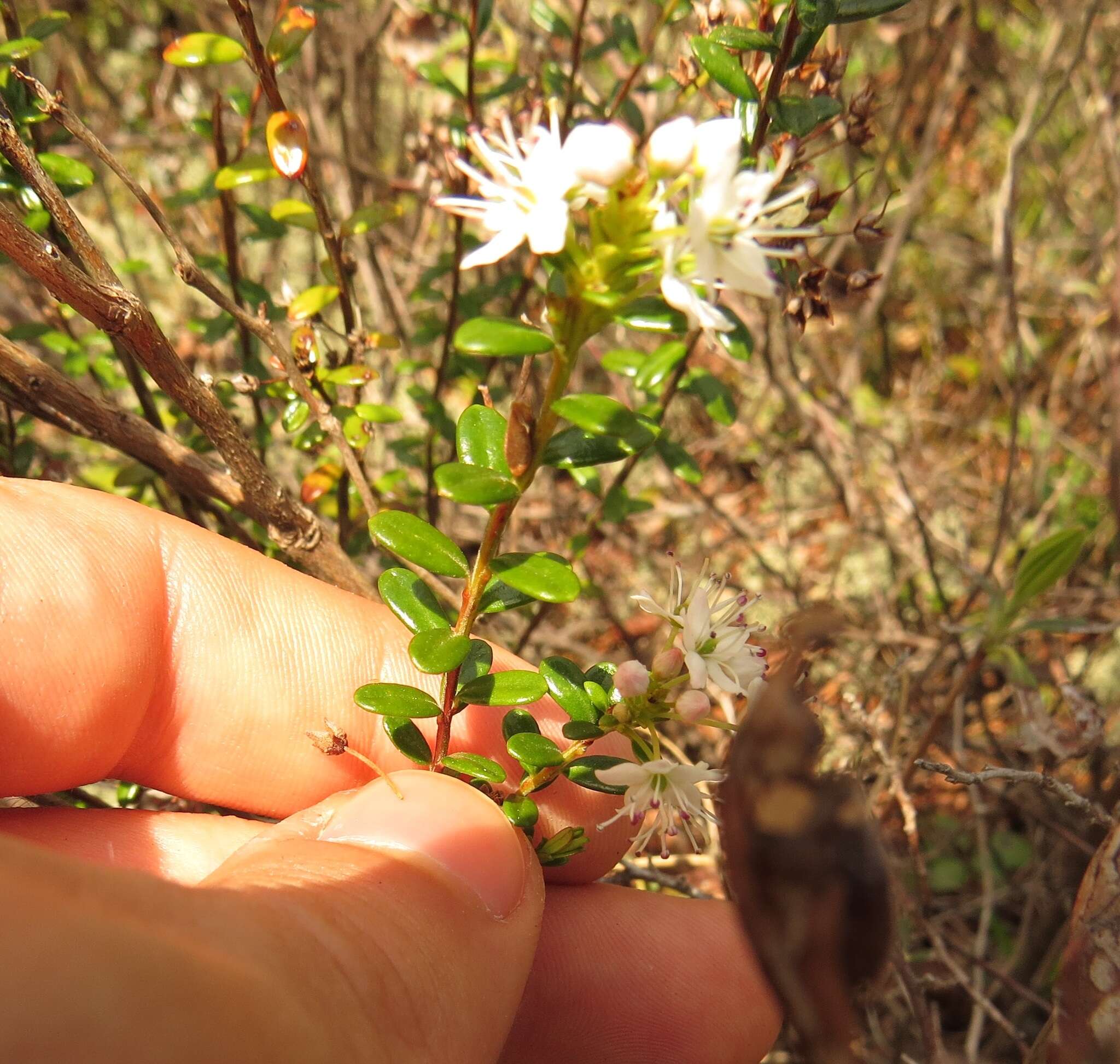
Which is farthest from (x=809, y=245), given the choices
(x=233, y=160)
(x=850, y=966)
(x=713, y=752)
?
(x=850, y=966)

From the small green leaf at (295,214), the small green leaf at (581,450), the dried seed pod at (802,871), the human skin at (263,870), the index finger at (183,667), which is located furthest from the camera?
the small green leaf at (295,214)

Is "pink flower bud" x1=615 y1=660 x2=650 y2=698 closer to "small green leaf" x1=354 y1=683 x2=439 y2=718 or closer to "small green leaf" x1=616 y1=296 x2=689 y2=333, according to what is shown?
"small green leaf" x1=354 y1=683 x2=439 y2=718

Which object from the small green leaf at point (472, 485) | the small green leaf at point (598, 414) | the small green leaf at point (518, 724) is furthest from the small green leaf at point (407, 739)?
the small green leaf at point (598, 414)

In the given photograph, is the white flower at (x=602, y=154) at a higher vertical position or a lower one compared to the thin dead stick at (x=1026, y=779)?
higher

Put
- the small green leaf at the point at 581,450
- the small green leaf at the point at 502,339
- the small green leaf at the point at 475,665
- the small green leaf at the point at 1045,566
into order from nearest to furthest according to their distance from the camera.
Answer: the small green leaf at the point at 502,339
the small green leaf at the point at 581,450
the small green leaf at the point at 475,665
the small green leaf at the point at 1045,566

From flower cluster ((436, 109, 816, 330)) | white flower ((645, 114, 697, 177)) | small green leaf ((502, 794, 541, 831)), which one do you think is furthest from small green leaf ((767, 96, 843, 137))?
small green leaf ((502, 794, 541, 831))

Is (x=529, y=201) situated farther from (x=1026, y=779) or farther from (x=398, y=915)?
(x=1026, y=779)

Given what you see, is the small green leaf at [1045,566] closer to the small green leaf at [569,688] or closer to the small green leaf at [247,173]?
the small green leaf at [569,688]
